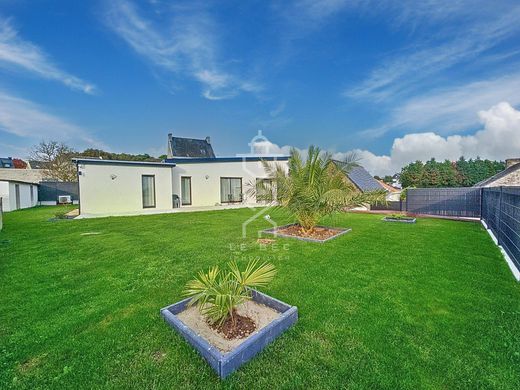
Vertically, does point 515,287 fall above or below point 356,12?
below

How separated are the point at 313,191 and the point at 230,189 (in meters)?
12.6

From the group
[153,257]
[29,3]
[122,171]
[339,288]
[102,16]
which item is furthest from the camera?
[122,171]

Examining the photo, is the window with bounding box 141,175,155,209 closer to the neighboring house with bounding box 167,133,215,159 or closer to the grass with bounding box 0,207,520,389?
the grass with bounding box 0,207,520,389

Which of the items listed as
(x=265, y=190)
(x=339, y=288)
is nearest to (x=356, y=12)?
(x=265, y=190)

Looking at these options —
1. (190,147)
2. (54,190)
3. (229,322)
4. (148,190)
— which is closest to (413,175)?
(190,147)

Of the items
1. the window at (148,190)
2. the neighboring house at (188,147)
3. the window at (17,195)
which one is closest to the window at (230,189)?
the window at (148,190)

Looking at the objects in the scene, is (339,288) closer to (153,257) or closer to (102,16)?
(153,257)

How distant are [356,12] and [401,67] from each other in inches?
140

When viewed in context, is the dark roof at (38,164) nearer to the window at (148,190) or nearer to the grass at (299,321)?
the window at (148,190)

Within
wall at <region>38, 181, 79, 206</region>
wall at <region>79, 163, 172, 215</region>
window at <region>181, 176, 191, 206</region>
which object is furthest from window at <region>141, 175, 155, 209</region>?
wall at <region>38, 181, 79, 206</region>

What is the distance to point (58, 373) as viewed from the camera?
228 centimetres

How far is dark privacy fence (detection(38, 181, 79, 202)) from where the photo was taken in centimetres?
2283

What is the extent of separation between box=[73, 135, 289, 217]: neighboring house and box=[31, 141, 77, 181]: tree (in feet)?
63.7

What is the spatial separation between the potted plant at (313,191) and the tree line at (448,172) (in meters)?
49.1
